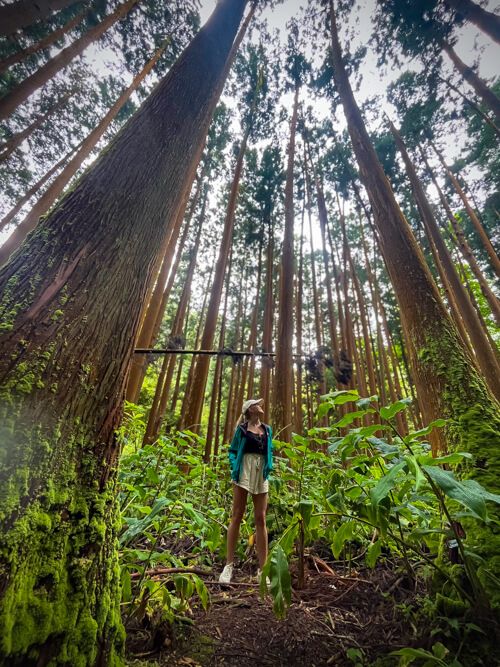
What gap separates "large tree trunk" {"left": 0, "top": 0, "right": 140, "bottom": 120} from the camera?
637 centimetres

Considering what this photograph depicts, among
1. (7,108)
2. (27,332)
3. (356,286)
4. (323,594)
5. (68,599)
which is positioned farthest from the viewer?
(356,286)

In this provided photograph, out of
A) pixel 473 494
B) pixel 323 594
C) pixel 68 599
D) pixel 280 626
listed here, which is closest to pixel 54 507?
pixel 68 599

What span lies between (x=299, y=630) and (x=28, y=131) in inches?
509

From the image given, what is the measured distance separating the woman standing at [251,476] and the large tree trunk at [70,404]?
1588 mm

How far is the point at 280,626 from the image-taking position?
5.09ft

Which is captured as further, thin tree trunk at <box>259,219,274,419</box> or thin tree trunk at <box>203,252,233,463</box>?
thin tree trunk at <box>259,219,274,419</box>

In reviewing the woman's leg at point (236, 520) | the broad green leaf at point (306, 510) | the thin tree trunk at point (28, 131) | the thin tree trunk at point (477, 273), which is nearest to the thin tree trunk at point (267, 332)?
the woman's leg at point (236, 520)

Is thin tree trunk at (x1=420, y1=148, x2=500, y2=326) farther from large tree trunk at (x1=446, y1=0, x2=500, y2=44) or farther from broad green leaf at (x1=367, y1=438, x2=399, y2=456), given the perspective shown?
broad green leaf at (x1=367, y1=438, x2=399, y2=456)

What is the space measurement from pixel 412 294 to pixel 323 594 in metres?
2.52

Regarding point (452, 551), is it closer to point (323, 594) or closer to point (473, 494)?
point (473, 494)

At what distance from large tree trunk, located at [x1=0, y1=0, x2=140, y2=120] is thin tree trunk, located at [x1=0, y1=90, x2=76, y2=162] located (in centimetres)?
233

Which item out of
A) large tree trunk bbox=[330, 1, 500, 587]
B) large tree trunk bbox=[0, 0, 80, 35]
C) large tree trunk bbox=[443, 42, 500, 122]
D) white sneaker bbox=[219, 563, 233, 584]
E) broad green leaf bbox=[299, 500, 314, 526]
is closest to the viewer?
broad green leaf bbox=[299, 500, 314, 526]

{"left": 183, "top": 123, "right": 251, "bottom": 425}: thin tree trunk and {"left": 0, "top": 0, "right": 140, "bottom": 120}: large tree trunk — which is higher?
{"left": 0, "top": 0, "right": 140, "bottom": 120}: large tree trunk

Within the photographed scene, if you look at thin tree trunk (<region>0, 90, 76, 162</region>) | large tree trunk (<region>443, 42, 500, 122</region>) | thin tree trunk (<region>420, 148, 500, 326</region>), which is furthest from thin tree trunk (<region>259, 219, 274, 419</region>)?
thin tree trunk (<region>0, 90, 76, 162</region>)
